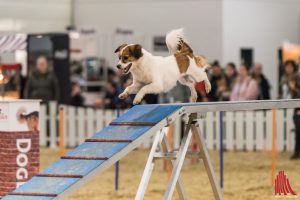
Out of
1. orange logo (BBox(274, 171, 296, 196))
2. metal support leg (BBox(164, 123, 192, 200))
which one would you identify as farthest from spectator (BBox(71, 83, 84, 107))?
metal support leg (BBox(164, 123, 192, 200))

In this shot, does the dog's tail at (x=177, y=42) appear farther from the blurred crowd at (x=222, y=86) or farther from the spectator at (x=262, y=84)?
the spectator at (x=262, y=84)

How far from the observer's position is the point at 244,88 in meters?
16.7

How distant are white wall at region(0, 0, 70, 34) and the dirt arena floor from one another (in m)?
6.58

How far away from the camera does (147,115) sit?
8461mm

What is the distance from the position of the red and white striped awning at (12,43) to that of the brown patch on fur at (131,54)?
29.5ft

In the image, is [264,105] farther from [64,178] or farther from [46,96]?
[46,96]

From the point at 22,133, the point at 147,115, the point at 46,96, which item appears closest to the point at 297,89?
the point at 46,96

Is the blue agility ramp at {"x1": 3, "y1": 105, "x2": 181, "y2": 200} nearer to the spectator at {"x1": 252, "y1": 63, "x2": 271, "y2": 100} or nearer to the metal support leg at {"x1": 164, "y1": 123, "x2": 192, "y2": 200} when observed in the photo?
the metal support leg at {"x1": 164, "y1": 123, "x2": 192, "y2": 200}

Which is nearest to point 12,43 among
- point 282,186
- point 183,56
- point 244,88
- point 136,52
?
point 244,88

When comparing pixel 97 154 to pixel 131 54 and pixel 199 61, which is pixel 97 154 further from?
pixel 199 61

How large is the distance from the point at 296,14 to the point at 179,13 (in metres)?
3.00

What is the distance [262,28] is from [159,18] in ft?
7.78

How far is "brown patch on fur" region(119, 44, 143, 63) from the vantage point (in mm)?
8148

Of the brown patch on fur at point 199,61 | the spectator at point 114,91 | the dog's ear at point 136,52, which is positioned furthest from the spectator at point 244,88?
the dog's ear at point 136,52
